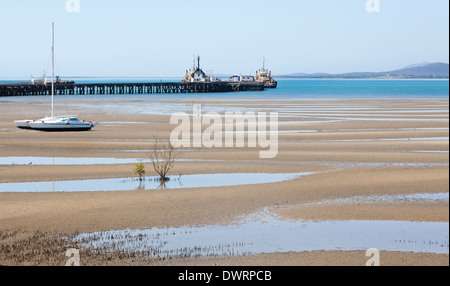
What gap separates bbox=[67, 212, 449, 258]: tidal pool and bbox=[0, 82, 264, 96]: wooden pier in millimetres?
86401

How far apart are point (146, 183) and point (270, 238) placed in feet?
21.5

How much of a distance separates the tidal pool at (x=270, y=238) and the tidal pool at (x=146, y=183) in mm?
4398

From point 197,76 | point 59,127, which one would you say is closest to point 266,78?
point 197,76

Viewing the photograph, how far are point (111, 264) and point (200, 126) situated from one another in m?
26.3

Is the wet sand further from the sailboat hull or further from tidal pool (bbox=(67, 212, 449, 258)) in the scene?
the sailboat hull

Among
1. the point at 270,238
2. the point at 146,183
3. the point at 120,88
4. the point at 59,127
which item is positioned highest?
the point at 120,88

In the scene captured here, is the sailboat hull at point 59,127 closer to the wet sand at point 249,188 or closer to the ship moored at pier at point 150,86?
the wet sand at point 249,188

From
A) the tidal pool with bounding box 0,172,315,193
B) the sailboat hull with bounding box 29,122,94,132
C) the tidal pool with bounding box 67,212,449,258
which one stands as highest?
the sailboat hull with bounding box 29,122,94,132

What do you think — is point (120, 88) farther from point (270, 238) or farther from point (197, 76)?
point (270, 238)

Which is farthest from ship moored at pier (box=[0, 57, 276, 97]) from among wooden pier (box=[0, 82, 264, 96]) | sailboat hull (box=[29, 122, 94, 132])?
sailboat hull (box=[29, 122, 94, 132])

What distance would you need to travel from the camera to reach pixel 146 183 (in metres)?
18.3

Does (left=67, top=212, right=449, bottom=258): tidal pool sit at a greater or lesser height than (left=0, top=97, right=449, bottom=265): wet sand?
lesser

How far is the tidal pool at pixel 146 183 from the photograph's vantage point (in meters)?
17.5

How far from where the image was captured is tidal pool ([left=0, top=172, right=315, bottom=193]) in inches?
688
